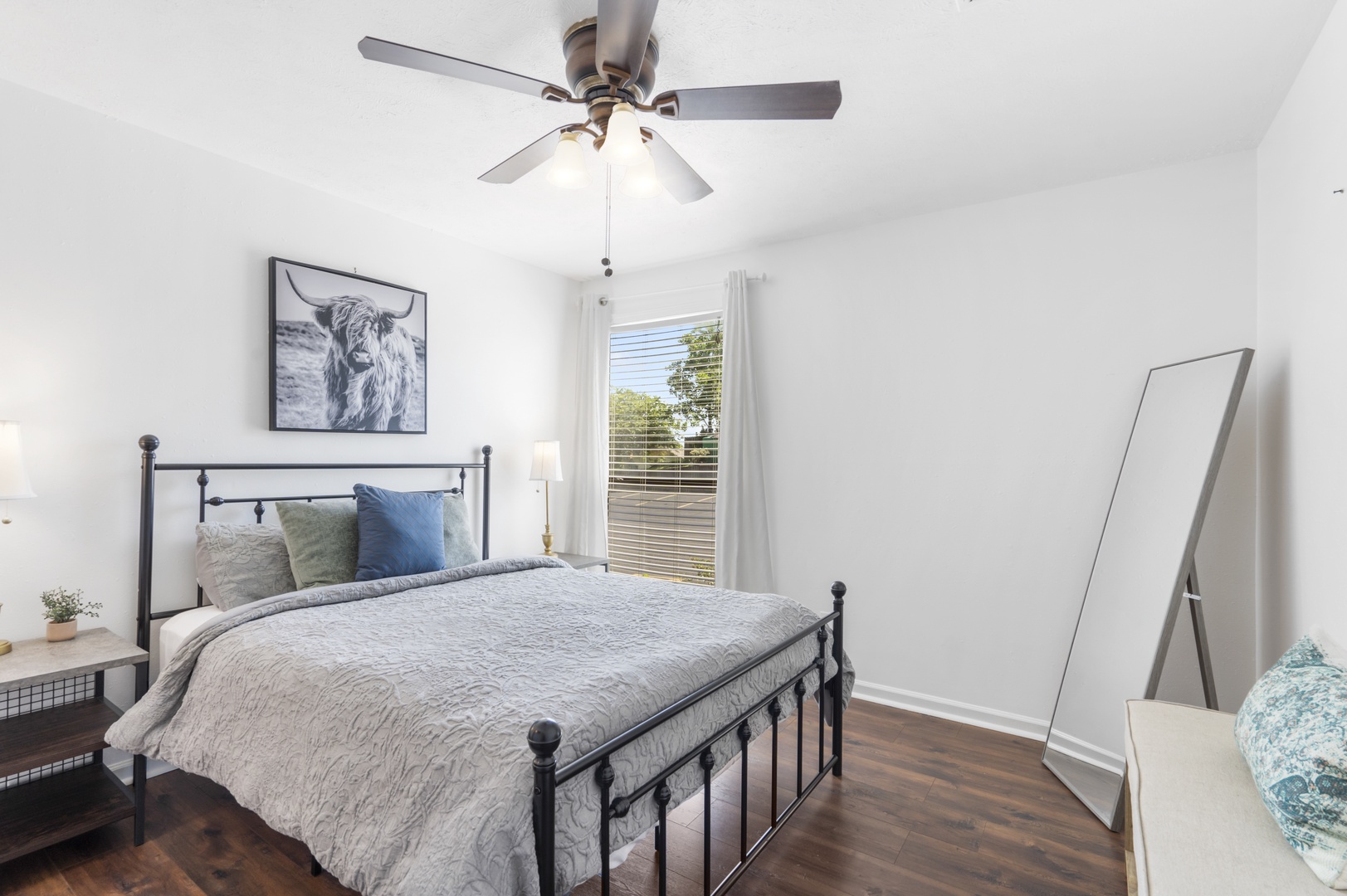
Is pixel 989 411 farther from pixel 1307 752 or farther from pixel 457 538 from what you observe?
pixel 457 538

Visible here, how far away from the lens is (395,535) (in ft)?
9.31

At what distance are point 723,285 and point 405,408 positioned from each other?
6.56 feet

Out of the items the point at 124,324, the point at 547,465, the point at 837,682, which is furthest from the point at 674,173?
the point at 547,465

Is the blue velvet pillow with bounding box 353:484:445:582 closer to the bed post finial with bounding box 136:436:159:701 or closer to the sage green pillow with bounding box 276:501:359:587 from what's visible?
the sage green pillow with bounding box 276:501:359:587

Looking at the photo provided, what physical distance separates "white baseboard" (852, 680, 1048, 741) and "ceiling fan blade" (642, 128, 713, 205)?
8.26 feet

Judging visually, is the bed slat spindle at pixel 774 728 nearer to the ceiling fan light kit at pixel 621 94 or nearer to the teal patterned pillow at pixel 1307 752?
the teal patterned pillow at pixel 1307 752

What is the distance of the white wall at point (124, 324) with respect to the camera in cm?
235

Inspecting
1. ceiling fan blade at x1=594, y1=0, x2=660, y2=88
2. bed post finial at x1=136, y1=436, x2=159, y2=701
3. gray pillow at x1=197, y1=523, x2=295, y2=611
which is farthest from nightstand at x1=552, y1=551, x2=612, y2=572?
ceiling fan blade at x1=594, y1=0, x2=660, y2=88

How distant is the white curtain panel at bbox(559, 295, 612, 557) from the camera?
451cm

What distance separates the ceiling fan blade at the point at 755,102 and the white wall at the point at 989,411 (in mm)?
1838

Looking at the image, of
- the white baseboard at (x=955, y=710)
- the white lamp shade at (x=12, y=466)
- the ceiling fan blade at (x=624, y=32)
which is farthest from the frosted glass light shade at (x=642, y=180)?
the white baseboard at (x=955, y=710)

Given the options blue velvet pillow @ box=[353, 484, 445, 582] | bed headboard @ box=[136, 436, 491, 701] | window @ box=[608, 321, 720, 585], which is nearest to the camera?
bed headboard @ box=[136, 436, 491, 701]

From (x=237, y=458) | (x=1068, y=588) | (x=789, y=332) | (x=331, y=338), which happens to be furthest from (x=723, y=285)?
(x=237, y=458)

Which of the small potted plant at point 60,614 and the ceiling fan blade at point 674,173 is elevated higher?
the ceiling fan blade at point 674,173
